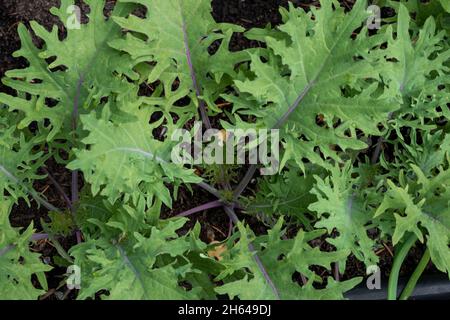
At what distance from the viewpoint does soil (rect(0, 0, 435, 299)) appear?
189 cm

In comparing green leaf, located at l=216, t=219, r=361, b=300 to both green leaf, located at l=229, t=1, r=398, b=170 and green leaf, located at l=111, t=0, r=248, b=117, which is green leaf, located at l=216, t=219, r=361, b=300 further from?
green leaf, located at l=111, t=0, r=248, b=117

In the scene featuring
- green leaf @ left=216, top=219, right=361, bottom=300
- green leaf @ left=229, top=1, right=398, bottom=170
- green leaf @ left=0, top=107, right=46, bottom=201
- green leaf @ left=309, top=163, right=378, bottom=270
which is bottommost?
green leaf @ left=216, top=219, right=361, bottom=300

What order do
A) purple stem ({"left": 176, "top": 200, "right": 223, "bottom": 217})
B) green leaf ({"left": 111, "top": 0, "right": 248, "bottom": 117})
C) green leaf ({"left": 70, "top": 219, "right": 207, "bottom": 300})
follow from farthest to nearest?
purple stem ({"left": 176, "top": 200, "right": 223, "bottom": 217}) < green leaf ({"left": 111, "top": 0, "right": 248, "bottom": 117}) < green leaf ({"left": 70, "top": 219, "right": 207, "bottom": 300})

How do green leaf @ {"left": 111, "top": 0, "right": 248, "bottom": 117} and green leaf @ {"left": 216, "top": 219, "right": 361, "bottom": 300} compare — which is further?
green leaf @ {"left": 111, "top": 0, "right": 248, "bottom": 117}

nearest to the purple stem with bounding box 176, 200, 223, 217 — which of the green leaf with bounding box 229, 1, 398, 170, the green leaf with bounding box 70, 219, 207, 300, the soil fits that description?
the soil

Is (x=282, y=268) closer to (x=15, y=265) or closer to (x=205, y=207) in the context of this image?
(x=205, y=207)

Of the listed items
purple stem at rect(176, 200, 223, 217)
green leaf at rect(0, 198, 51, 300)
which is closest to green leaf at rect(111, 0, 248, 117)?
purple stem at rect(176, 200, 223, 217)

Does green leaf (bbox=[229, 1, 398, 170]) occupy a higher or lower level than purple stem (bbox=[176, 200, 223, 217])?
higher

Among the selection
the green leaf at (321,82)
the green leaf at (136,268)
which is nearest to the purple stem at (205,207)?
the green leaf at (136,268)

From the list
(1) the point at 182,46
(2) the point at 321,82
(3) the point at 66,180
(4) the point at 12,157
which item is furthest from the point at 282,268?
(3) the point at 66,180

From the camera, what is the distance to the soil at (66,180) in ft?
6.20

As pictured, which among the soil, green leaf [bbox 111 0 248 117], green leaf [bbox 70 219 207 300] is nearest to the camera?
green leaf [bbox 70 219 207 300]

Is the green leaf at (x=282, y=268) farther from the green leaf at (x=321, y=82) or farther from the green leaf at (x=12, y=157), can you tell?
the green leaf at (x=12, y=157)
